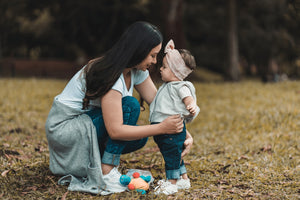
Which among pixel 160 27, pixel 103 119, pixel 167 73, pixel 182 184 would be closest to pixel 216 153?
pixel 182 184

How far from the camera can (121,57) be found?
2588 millimetres

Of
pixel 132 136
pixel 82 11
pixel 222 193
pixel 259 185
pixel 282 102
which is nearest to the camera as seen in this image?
pixel 132 136

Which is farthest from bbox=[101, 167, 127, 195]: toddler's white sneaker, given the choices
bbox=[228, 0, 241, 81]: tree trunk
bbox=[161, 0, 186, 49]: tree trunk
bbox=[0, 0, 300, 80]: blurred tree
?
bbox=[228, 0, 241, 81]: tree trunk

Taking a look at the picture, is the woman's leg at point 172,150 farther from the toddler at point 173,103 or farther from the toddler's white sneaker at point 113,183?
the toddler's white sneaker at point 113,183

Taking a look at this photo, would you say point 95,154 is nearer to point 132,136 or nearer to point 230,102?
point 132,136

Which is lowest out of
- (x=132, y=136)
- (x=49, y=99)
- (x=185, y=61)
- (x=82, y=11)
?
(x=49, y=99)

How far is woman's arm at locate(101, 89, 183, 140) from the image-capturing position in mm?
2593

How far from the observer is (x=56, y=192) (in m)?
2.79

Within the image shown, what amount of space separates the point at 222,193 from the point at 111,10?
55.1 ft

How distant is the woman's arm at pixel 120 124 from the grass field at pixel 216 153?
492 mm

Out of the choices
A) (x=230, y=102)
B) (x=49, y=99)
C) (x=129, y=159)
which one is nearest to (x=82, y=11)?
(x=49, y=99)

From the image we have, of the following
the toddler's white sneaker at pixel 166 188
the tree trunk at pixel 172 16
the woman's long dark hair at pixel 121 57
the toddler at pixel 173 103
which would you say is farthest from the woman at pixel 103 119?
the tree trunk at pixel 172 16

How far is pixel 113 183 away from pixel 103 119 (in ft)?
1.71

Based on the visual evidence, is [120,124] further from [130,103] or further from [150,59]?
[150,59]
